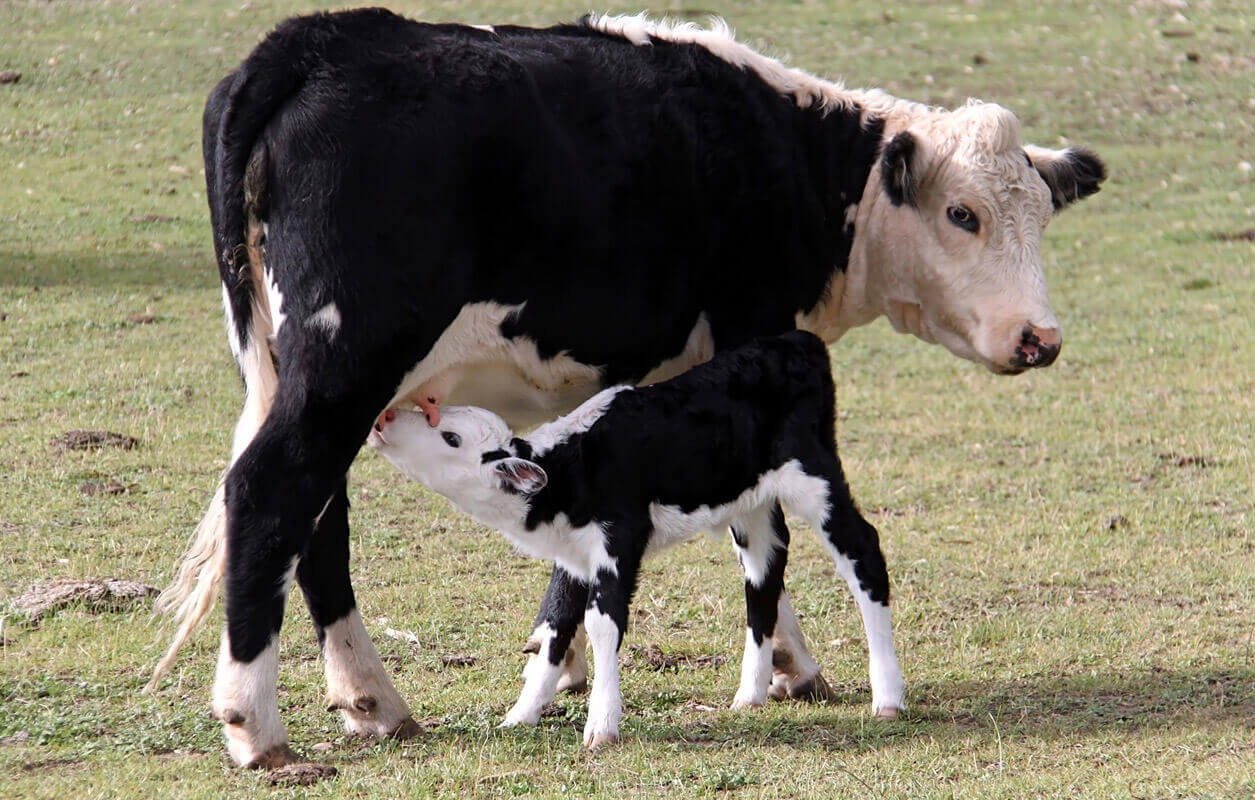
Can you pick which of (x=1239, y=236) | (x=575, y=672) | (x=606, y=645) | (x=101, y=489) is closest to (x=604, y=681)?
(x=606, y=645)

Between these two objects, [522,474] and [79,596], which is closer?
[522,474]

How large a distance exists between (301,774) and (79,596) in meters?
2.18

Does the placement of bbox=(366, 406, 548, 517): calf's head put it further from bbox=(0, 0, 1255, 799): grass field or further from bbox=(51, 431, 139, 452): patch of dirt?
bbox=(51, 431, 139, 452): patch of dirt

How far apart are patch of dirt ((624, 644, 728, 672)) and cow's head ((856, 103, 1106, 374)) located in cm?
162

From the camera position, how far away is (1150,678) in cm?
625

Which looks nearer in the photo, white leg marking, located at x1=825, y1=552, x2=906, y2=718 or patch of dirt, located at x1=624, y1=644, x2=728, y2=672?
white leg marking, located at x1=825, y1=552, x2=906, y2=718

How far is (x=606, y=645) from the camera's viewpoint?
5340mm

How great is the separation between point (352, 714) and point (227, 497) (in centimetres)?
100

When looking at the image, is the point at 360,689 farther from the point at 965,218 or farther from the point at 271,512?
the point at 965,218

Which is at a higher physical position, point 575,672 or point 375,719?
point 375,719

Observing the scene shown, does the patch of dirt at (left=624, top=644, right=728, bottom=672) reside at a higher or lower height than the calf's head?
lower

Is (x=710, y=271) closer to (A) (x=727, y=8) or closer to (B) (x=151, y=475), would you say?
(B) (x=151, y=475)

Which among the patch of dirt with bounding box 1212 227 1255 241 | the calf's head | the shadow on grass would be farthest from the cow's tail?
the patch of dirt with bounding box 1212 227 1255 241

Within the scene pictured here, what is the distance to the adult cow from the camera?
16.4 ft
